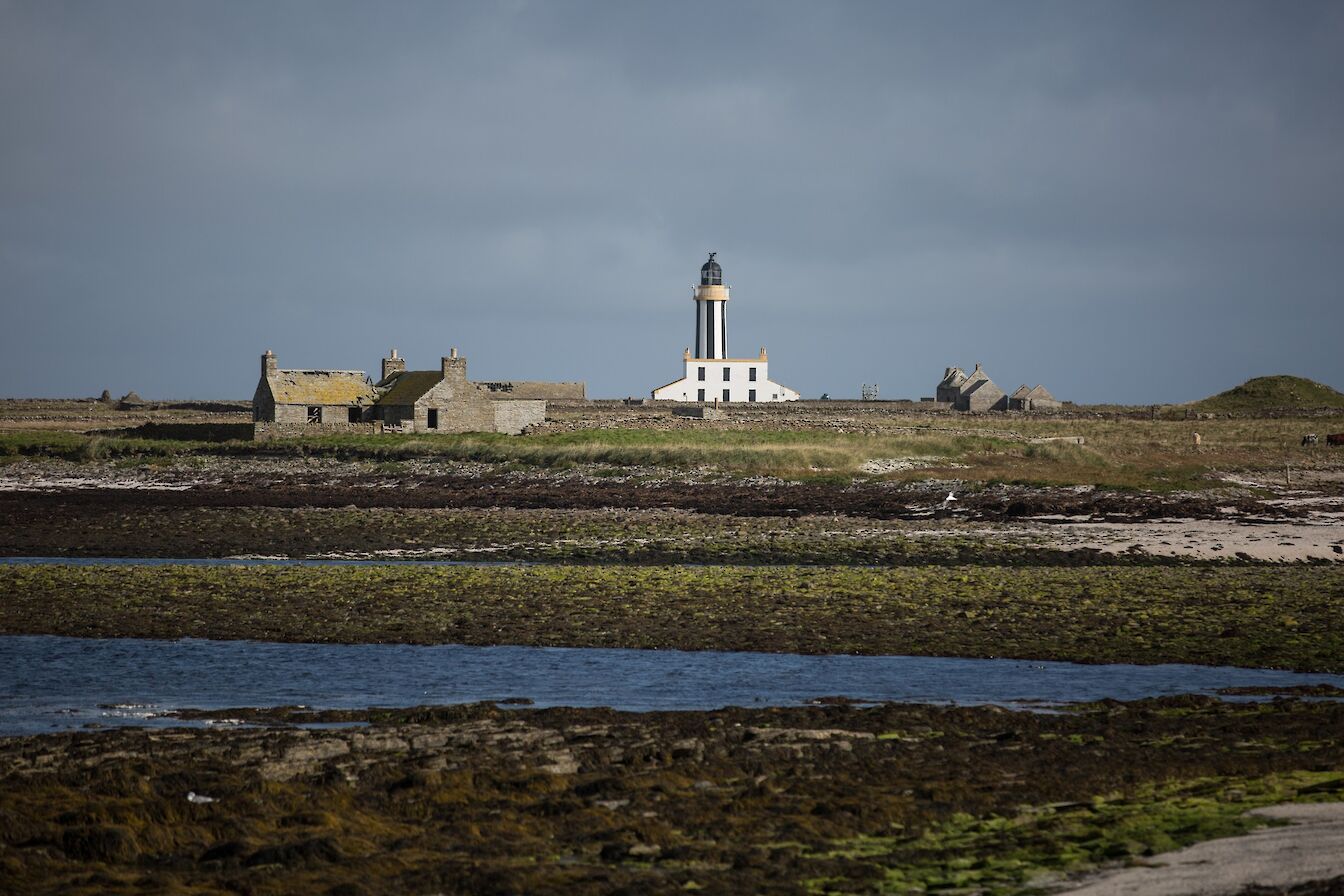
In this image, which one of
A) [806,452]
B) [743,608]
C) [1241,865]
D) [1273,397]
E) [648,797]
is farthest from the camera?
[1273,397]

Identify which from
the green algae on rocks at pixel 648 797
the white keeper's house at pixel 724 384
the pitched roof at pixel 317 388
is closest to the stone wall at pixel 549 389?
the white keeper's house at pixel 724 384

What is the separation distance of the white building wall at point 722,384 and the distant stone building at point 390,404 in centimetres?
3656

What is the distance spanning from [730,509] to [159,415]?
56.0 m

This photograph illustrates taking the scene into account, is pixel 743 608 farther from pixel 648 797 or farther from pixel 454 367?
pixel 454 367

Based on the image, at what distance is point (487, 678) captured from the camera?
53.6ft

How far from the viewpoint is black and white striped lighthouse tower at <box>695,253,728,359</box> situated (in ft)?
344

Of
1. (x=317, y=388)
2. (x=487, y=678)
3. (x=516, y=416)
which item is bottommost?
(x=487, y=678)

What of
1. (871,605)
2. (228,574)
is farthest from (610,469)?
(871,605)

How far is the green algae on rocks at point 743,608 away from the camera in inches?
722

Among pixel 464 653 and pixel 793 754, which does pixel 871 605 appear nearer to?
pixel 464 653

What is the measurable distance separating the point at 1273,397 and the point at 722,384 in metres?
37.1

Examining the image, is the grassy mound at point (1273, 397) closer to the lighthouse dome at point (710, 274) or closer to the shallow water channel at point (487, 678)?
the lighthouse dome at point (710, 274)

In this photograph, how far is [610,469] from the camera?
156ft

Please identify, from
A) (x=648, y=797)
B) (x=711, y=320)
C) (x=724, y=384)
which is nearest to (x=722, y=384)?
(x=724, y=384)
